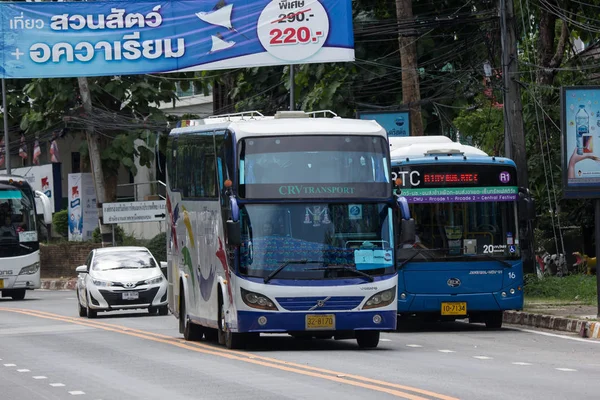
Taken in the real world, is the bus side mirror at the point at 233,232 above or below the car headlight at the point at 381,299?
above

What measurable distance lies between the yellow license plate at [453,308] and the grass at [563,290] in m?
4.49

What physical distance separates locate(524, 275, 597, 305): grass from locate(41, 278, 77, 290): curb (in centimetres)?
2172

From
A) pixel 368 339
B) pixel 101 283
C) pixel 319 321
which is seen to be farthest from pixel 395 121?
pixel 319 321

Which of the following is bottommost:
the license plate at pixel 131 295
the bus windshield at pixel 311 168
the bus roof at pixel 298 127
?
the license plate at pixel 131 295

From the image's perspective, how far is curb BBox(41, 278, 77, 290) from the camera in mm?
46625

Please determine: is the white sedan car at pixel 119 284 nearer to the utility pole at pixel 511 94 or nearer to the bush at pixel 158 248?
the utility pole at pixel 511 94

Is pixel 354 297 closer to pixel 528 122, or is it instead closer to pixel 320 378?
pixel 320 378

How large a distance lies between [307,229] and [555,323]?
251 inches

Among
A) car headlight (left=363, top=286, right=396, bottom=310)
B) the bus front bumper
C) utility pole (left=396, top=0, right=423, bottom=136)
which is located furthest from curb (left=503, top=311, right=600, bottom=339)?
utility pole (left=396, top=0, right=423, bottom=136)

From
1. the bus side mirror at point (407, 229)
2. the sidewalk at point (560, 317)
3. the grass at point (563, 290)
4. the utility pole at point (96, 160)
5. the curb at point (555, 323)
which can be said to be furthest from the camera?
the utility pole at point (96, 160)

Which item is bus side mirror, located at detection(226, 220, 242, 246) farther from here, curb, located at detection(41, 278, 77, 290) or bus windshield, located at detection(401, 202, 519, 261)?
curb, located at detection(41, 278, 77, 290)

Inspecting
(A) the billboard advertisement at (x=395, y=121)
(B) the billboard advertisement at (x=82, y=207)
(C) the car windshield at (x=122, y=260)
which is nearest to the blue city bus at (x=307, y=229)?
(C) the car windshield at (x=122, y=260)

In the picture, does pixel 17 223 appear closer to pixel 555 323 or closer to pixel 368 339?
pixel 555 323

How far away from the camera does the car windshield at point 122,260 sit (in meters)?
29.3
